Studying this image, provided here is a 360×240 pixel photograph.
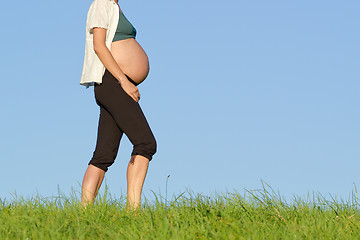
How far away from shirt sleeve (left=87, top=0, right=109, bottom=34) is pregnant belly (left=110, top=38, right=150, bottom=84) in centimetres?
23

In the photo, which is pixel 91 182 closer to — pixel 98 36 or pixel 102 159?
pixel 102 159

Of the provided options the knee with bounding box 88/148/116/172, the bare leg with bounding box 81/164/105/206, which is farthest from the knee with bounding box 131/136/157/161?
the bare leg with bounding box 81/164/105/206

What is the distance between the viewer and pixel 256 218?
166 inches

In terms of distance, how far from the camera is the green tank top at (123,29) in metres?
4.98

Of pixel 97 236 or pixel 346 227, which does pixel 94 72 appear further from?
pixel 346 227

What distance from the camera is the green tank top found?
16.3 feet

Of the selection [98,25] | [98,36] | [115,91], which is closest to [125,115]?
[115,91]

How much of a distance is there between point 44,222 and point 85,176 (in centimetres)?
101

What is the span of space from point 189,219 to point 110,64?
5.57 feet

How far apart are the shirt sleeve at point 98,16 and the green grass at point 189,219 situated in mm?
1688

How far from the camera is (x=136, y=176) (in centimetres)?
482

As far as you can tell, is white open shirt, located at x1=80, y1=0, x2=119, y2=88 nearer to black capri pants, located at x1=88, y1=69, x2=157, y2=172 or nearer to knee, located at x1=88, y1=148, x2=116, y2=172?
black capri pants, located at x1=88, y1=69, x2=157, y2=172

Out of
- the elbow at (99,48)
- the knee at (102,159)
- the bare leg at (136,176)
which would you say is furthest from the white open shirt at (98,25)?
the bare leg at (136,176)

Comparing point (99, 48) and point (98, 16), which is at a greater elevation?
point (98, 16)
